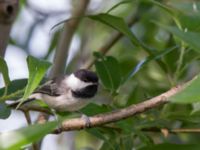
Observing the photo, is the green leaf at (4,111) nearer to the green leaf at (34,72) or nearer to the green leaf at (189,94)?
the green leaf at (34,72)

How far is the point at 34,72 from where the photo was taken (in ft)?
3.06

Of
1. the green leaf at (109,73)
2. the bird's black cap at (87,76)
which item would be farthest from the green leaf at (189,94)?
the bird's black cap at (87,76)

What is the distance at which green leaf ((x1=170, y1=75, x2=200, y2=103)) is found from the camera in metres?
0.66

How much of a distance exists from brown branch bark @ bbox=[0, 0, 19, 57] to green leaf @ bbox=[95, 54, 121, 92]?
0.31m

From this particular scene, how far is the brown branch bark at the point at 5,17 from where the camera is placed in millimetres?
1163

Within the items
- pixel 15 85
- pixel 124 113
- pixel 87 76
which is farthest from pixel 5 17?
pixel 87 76

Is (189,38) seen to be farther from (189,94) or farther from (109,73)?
(109,73)

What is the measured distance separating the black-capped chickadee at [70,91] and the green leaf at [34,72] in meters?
0.57

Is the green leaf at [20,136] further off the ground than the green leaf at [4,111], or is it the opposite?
the green leaf at [20,136]

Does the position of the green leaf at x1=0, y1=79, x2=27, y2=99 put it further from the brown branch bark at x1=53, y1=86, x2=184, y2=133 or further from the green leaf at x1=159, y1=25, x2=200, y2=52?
the green leaf at x1=159, y1=25, x2=200, y2=52

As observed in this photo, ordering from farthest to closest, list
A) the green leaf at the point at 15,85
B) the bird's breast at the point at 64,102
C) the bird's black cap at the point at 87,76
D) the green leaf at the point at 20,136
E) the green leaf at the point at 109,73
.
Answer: the bird's black cap at the point at 87,76
the bird's breast at the point at 64,102
the green leaf at the point at 109,73
the green leaf at the point at 15,85
the green leaf at the point at 20,136

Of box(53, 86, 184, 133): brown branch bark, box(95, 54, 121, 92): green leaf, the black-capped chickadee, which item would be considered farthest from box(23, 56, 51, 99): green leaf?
the black-capped chickadee

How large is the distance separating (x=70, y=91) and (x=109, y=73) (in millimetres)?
476

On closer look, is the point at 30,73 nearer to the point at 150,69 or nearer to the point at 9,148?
the point at 9,148
